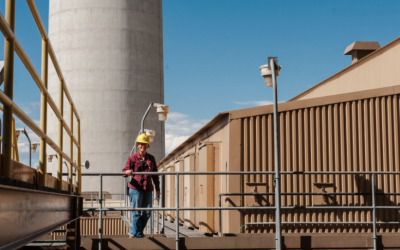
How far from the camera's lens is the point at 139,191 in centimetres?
947

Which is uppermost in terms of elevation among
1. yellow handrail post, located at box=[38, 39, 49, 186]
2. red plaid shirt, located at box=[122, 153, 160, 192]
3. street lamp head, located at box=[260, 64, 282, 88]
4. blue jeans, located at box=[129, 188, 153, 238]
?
street lamp head, located at box=[260, 64, 282, 88]

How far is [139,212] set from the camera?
30.9 ft

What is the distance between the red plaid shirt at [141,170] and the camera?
9469mm

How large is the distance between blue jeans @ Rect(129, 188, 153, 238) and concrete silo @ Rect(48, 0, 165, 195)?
30054mm

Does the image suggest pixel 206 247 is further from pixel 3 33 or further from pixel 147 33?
pixel 147 33

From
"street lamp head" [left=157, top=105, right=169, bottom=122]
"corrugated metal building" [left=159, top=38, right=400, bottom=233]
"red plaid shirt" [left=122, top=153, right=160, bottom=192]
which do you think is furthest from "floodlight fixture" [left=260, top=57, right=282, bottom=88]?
"street lamp head" [left=157, top=105, right=169, bottom=122]

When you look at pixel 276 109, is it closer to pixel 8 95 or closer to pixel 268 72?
pixel 268 72

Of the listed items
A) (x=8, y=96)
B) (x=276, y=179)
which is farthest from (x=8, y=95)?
(x=276, y=179)

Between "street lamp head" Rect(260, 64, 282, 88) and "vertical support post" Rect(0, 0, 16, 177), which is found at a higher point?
"street lamp head" Rect(260, 64, 282, 88)

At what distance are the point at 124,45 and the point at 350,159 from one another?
31274 mm

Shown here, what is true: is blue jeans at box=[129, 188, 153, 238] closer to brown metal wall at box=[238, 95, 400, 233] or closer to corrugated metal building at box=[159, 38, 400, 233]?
corrugated metal building at box=[159, 38, 400, 233]

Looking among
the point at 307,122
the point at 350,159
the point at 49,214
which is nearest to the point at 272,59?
the point at 307,122

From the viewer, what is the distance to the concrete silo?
39.5 metres

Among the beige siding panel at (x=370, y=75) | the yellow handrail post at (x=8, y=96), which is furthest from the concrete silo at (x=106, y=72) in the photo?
the yellow handrail post at (x=8, y=96)
